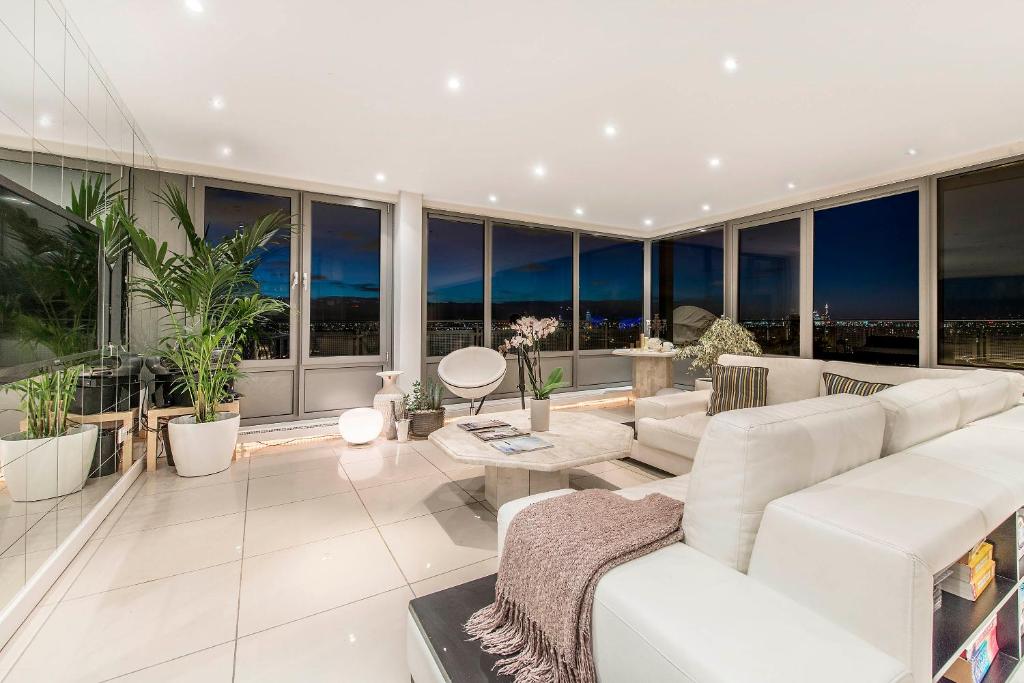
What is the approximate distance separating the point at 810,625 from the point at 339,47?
3.12 metres

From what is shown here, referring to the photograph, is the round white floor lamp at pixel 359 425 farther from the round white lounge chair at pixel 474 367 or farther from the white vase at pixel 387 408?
the round white lounge chair at pixel 474 367

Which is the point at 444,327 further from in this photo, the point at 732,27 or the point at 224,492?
the point at 732,27

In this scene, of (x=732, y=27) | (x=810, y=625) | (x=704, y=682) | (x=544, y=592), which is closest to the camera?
(x=704, y=682)

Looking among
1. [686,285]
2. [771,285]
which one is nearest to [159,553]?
[771,285]

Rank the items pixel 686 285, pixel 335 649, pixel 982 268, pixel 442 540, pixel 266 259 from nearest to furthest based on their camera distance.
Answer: pixel 335 649 < pixel 442 540 < pixel 982 268 < pixel 266 259 < pixel 686 285

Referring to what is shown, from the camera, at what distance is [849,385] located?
11.2 feet

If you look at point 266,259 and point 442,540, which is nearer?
point 442,540

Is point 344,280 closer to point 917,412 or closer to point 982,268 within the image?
point 917,412

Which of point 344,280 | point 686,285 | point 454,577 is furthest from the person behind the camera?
point 686,285

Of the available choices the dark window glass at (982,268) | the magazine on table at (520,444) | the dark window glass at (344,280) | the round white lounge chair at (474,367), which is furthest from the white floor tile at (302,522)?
the dark window glass at (982,268)

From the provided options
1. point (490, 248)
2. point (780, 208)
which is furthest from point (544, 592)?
point (780, 208)

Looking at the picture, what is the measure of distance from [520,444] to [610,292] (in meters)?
5.09

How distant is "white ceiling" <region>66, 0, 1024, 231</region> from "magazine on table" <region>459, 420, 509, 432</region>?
219cm

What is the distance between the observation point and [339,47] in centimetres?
247
